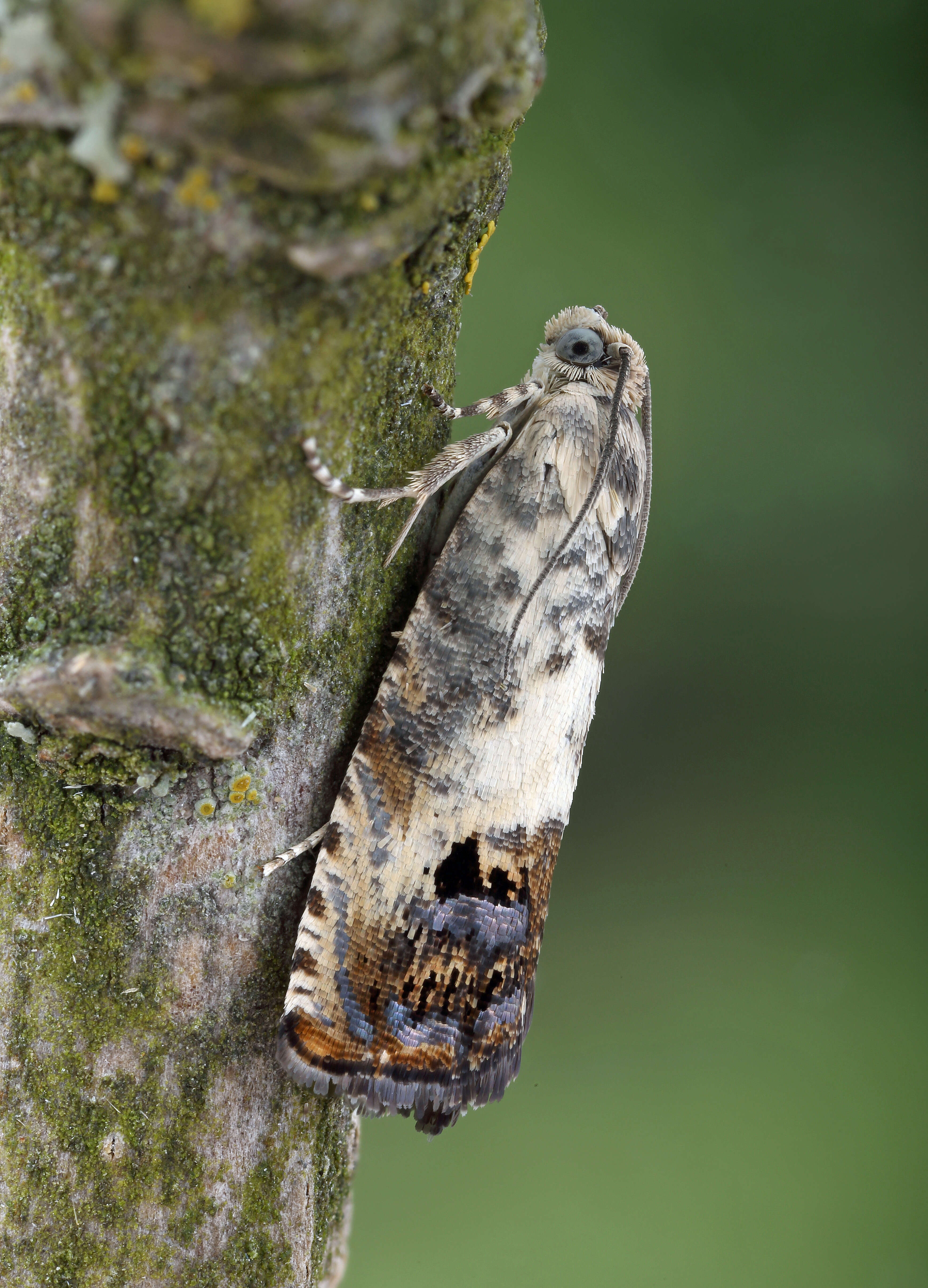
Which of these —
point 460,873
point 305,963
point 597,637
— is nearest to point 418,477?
point 597,637

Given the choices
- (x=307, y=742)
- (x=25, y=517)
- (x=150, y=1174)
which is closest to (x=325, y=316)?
(x=25, y=517)

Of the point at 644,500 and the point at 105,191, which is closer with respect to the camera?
the point at 105,191

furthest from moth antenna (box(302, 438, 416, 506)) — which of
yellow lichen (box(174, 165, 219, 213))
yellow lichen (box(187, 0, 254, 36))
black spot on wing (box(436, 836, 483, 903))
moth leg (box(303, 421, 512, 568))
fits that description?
black spot on wing (box(436, 836, 483, 903))


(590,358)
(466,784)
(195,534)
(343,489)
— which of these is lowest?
(466,784)

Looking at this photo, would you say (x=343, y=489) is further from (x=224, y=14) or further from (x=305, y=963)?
(x=305, y=963)

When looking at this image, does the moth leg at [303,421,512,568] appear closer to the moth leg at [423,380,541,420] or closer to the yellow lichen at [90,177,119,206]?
the moth leg at [423,380,541,420]

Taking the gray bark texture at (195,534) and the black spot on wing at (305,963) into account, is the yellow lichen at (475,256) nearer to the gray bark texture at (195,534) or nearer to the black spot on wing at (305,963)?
the gray bark texture at (195,534)
